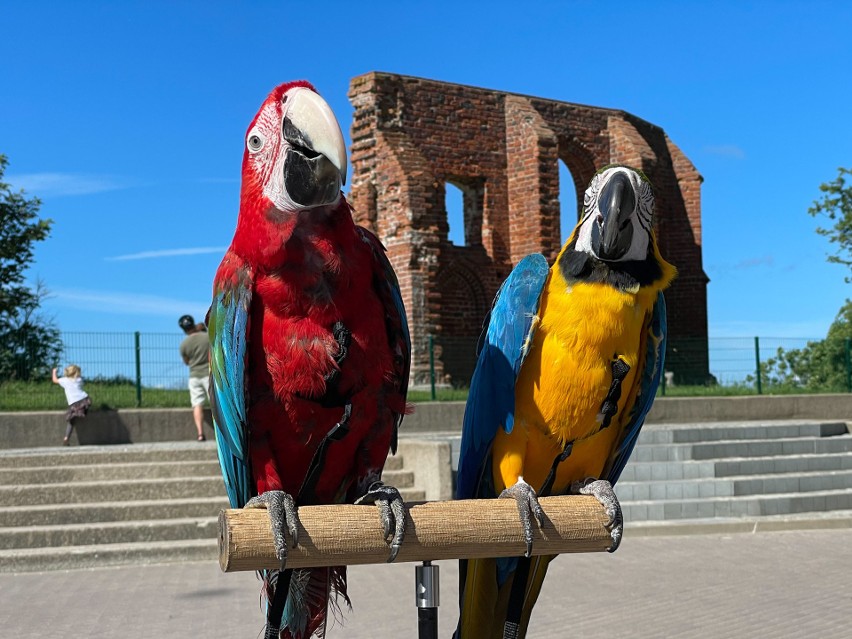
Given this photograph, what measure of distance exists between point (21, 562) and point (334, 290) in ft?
22.1

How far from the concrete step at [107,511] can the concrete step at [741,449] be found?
4.87m

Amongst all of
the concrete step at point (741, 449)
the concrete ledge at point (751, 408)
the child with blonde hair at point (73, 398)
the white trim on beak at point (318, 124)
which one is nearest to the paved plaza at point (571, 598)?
the concrete step at point (741, 449)

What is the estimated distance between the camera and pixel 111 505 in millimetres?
9367

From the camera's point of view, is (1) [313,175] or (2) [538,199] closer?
(1) [313,175]

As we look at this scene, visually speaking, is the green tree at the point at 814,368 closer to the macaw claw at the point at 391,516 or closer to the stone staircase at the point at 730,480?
the stone staircase at the point at 730,480

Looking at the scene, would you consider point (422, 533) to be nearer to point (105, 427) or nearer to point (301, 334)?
point (301, 334)

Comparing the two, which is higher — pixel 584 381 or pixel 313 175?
pixel 313 175

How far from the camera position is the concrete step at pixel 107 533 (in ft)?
28.8

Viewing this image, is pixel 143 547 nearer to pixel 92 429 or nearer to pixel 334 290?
pixel 92 429

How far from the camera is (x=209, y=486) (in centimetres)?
984

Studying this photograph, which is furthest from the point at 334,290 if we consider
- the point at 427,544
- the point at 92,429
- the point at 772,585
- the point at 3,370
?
the point at 3,370

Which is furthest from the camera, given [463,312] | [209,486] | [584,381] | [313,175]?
[463,312]

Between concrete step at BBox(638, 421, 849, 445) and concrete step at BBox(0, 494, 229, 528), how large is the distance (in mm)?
5386

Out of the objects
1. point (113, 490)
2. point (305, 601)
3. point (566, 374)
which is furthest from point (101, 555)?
point (566, 374)
